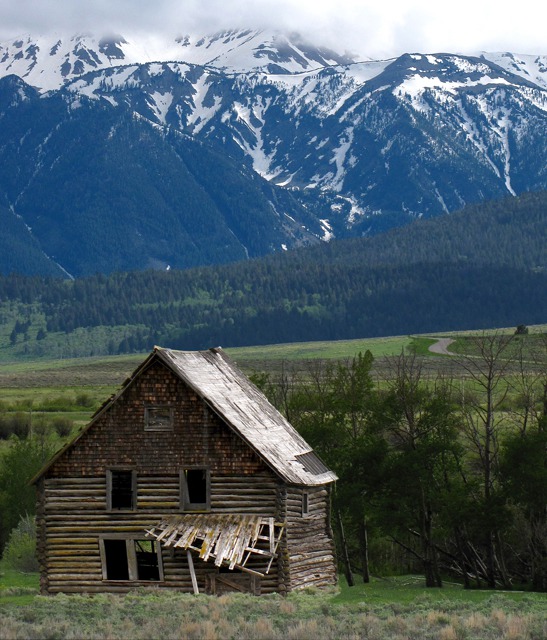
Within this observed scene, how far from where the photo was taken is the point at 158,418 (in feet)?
156

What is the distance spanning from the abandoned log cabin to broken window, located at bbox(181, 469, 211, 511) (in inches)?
2.3

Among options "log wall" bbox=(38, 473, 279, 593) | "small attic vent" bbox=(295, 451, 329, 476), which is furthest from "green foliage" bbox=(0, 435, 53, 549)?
"small attic vent" bbox=(295, 451, 329, 476)

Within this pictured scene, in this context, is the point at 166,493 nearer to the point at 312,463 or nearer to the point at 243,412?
the point at 243,412

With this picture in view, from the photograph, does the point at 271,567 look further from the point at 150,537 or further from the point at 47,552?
the point at 47,552

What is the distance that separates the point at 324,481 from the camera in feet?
167

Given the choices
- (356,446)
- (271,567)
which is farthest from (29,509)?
(271,567)

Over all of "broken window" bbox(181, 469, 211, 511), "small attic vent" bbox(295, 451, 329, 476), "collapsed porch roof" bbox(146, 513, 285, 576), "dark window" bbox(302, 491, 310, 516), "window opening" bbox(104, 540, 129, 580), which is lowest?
"window opening" bbox(104, 540, 129, 580)

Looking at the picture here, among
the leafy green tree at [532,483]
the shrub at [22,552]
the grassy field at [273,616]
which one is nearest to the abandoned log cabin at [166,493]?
the grassy field at [273,616]

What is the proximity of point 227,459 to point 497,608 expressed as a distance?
11.3m

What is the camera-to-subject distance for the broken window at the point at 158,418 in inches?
1865

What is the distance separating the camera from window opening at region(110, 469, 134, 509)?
48250 mm

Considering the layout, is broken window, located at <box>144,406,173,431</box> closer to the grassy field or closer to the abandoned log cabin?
the abandoned log cabin

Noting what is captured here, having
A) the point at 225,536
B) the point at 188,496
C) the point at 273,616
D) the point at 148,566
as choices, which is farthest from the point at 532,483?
the point at 273,616

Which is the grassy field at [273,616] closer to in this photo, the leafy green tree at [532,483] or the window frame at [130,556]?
the window frame at [130,556]
